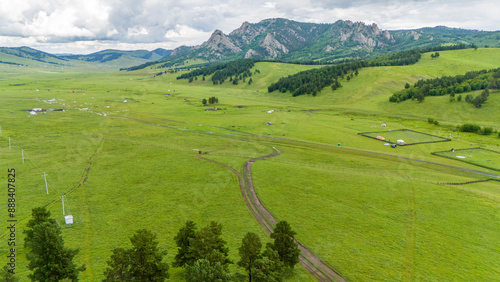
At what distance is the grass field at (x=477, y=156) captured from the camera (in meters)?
81.7

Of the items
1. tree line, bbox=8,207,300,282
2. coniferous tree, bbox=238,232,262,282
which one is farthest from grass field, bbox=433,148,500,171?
coniferous tree, bbox=238,232,262,282

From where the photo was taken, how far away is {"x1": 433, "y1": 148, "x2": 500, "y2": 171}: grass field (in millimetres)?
81713

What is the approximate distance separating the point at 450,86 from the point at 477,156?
11746cm

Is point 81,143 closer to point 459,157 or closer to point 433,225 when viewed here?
point 433,225

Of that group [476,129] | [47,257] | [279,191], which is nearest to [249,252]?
[47,257]

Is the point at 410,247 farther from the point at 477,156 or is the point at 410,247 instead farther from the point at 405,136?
the point at 405,136

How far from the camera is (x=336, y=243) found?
44250mm

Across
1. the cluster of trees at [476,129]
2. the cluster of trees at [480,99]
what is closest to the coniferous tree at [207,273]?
the cluster of trees at [476,129]

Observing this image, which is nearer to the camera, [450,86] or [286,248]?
[286,248]

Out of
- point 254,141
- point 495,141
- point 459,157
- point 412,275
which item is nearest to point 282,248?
point 412,275

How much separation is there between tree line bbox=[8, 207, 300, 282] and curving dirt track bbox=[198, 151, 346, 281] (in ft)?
14.1

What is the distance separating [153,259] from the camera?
32.0m

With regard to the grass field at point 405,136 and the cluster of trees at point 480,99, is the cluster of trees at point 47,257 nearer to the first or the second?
the grass field at point 405,136

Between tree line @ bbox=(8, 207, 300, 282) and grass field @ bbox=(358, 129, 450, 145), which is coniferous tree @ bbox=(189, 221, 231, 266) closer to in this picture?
tree line @ bbox=(8, 207, 300, 282)
